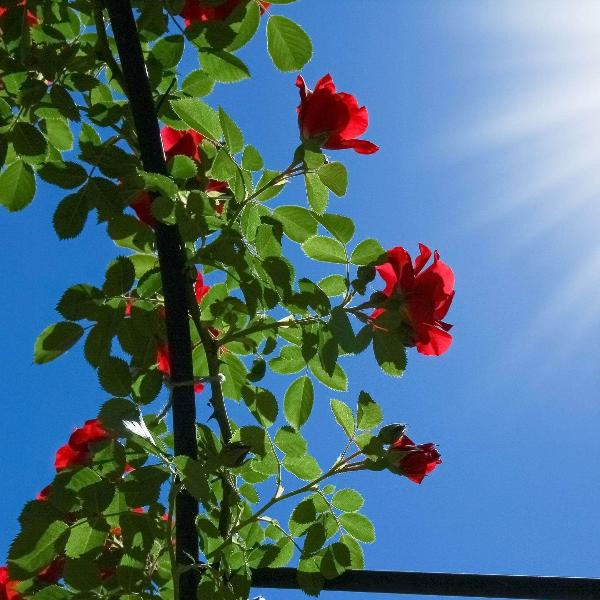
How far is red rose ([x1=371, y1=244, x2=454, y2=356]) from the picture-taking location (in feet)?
3.54

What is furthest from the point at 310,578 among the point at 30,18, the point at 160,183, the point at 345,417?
the point at 30,18

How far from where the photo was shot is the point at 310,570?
1.07 m

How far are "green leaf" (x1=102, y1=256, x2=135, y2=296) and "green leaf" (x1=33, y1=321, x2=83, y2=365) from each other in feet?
0.21

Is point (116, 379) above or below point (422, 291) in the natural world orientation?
below

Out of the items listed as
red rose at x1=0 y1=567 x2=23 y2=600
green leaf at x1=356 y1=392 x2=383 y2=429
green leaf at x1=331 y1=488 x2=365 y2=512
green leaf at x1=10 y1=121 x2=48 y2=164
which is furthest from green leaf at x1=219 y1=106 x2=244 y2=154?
red rose at x1=0 y1=567 x2=23 y2=600

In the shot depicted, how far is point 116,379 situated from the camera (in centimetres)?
98

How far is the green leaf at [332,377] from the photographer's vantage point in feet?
3.79

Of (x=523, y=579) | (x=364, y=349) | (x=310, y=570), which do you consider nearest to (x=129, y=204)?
(x=364, y=349)

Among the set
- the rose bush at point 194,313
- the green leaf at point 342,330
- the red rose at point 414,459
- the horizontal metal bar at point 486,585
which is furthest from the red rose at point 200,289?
the horizontal metal bar at point 486,585

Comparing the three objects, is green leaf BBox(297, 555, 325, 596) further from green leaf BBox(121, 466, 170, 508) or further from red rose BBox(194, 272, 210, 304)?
red rose BBox(194, 272, 210, 304)

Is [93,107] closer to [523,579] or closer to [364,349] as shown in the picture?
[364,349]

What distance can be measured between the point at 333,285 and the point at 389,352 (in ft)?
0.47

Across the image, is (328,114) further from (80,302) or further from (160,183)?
(80,302)

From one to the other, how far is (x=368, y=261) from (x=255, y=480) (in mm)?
355
